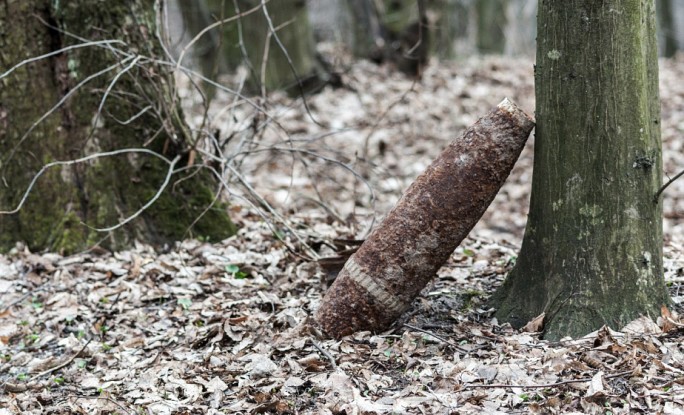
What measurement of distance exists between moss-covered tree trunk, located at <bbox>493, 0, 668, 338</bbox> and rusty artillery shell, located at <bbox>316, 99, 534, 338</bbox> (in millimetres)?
230

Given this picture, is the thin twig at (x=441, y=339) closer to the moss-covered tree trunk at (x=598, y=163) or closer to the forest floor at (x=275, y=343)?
the forest floor at (x=275, y=343)

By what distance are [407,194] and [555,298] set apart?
0.95 meters

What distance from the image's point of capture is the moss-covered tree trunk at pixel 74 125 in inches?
209

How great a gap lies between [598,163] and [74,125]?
3798 mm

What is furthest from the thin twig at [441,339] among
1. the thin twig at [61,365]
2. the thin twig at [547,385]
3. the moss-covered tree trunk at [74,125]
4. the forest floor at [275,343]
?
the moss-covered tree trunk at [74,125]

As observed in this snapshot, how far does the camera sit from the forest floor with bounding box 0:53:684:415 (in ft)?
10.8

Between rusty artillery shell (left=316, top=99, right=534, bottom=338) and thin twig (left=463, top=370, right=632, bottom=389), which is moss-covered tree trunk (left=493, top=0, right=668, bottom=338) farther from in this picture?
thin twig (left=463, top=370, right=632, bottom=389)

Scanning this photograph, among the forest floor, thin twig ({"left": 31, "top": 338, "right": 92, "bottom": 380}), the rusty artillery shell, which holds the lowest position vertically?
thin twig ({"left": 31, "top": 338, "right": 92, "bottom": 380})

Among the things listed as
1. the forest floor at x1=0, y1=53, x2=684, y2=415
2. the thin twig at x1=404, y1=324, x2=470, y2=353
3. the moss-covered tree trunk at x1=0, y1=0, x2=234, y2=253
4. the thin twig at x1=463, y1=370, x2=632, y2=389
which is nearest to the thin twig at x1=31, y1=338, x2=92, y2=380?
the forest floor at x1=0, y1=53, x2=684, y2=415

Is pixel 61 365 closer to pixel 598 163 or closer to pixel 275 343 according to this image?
pixel 275 343

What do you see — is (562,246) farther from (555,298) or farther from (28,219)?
(28,219)

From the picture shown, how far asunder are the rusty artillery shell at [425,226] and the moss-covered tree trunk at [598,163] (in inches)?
9.0

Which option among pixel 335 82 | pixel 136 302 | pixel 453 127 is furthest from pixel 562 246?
pixel 335 82

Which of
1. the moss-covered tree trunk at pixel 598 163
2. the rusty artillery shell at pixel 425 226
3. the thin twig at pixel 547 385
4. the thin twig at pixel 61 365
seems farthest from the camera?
the thin twig at pixel 61 365
